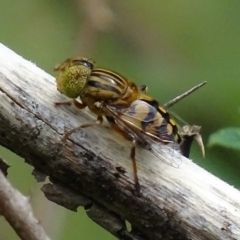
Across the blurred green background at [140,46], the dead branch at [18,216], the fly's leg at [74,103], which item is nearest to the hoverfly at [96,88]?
the fly's leg at [74,103]

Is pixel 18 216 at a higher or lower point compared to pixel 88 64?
lower

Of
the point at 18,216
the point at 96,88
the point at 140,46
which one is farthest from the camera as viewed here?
the point at 140,46

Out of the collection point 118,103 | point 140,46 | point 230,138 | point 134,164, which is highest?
point 140,46

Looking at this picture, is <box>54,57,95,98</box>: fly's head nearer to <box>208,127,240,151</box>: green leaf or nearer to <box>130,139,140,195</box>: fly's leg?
<box>130,139,140,195</box>: fly's leg

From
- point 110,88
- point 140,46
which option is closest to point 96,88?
point 110,88

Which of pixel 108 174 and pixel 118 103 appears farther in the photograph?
pixel 118 103

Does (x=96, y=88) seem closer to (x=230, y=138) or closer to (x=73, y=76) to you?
(x=73, y=76)
